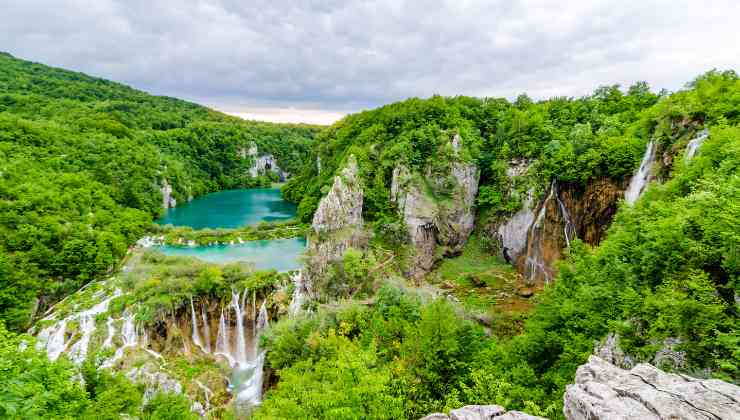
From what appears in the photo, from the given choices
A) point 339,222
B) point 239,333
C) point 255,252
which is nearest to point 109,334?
point 239,333

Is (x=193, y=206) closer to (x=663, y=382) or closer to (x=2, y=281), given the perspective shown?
(x=2, y=281)

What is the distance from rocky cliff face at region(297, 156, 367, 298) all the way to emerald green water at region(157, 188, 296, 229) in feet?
66.0

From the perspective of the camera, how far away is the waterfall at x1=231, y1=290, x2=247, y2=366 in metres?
20.4

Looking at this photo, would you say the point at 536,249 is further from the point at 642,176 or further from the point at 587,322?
the point at 587,322

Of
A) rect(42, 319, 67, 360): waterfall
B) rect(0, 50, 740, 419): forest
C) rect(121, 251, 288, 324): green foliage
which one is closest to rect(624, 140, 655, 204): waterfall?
rect(0, 50, 740, 419): forest

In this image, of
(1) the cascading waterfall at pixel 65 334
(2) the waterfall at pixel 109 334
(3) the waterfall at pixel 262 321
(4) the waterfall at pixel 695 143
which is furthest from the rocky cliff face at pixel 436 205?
(1) the cascading waterfall at pixel 65 334

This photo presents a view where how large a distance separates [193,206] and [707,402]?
2609 inches

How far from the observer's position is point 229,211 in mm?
54625

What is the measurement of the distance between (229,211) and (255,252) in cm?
2596

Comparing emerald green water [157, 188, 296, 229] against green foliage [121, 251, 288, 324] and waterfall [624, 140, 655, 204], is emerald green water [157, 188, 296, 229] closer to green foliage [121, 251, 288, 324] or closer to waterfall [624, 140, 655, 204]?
green foliage [121, 251, 288, 324]

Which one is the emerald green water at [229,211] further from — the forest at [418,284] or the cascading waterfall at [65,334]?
the cascading waterfall at [65,334]

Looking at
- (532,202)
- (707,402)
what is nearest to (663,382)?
(707,402)

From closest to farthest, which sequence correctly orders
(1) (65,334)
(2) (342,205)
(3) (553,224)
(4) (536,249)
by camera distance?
(1) (65,334)
(3) (553,224)
(4) (536,249)
(2) (342,205)

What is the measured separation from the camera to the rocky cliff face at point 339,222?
25903mm
